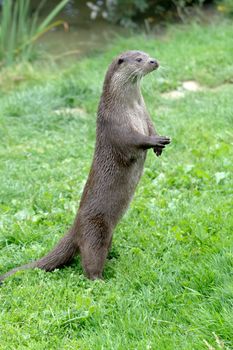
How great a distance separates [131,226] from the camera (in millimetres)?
4238

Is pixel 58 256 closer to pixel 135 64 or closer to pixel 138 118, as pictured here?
pixel 138 118

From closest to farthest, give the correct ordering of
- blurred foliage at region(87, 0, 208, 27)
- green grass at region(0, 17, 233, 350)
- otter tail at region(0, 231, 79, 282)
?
1. green grass at region(0, 17, 233, 350)
2. otter tail at region(0, 231, 79, 282)
3. blurred foliage at region(87, 0, 208, 27)

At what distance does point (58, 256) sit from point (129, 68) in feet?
3.61

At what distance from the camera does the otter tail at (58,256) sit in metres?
3.81

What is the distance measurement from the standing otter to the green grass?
0.63 ft

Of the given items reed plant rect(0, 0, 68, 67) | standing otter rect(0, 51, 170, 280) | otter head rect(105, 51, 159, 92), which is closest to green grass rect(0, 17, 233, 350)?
standing otter rect(0, 51, 170, 280)

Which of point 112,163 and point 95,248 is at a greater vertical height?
point 112,163

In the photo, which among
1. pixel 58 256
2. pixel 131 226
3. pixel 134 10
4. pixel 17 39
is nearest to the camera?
pixel 58 256

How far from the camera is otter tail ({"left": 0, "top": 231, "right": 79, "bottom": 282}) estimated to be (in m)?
3.81

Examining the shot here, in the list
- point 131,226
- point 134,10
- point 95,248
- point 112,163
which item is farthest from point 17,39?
point 95,248

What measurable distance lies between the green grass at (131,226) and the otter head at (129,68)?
912 millimetres

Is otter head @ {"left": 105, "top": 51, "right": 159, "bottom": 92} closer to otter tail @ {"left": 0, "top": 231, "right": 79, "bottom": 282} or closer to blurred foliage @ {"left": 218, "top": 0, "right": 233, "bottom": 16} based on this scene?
otter tail @ {"left": 0, "top": 231, "right": 79, "bottom": 282}

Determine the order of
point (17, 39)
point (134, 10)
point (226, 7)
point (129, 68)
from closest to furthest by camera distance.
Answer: point (129, 68)
point (17, 39)
point (226, 7)
point (134, 10)

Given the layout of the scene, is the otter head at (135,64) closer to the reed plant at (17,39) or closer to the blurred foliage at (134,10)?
the reed plant at (17,39)
